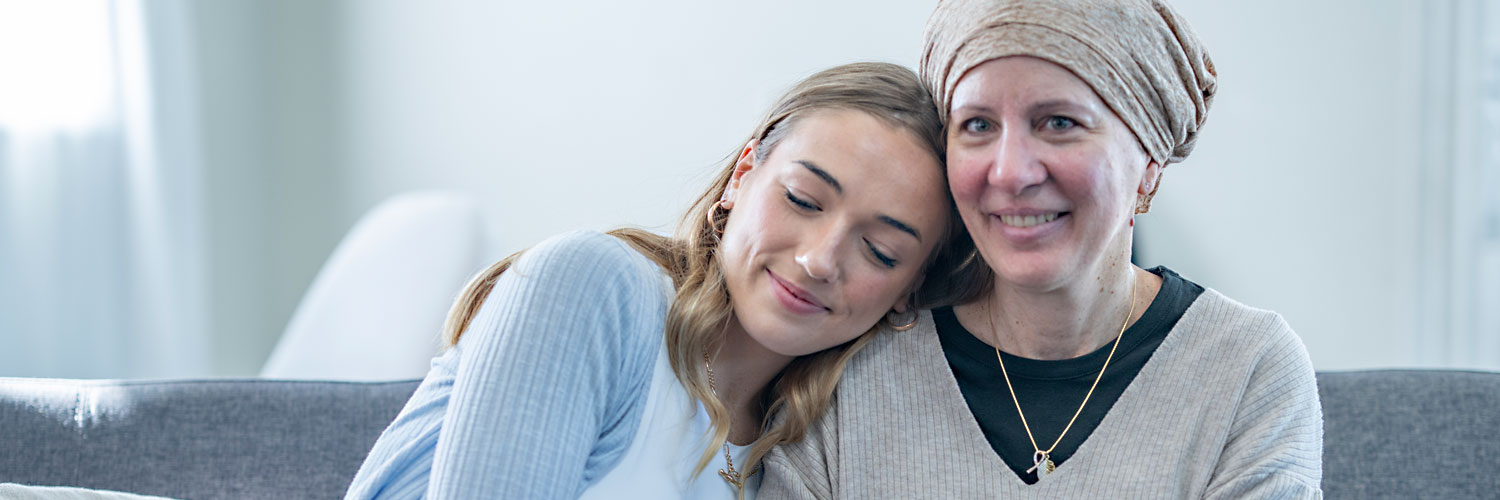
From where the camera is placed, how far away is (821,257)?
117 cm

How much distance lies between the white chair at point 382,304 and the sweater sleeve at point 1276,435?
5.54ft

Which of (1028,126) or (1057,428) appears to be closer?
(1028,126)

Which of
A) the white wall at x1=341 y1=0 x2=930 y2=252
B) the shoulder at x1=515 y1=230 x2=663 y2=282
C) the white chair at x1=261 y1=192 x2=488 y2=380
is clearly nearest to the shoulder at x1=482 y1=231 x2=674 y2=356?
the shoulder at x1=515 y1=230 x2=663 y2=282

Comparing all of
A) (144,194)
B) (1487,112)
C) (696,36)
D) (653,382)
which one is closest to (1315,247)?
(1487,112)

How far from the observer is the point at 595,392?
1.10 meters

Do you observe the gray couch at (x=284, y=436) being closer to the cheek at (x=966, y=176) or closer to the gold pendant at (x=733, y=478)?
the gold pendant at (x=733, y=478)

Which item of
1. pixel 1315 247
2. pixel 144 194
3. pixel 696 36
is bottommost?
pixel 144 194

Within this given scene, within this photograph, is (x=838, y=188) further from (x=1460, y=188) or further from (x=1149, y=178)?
(x=1460, y=188)

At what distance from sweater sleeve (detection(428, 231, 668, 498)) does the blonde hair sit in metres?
0.07

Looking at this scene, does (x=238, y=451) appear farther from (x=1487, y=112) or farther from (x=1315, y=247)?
(x=1487, y=112)

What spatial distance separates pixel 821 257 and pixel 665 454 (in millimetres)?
274

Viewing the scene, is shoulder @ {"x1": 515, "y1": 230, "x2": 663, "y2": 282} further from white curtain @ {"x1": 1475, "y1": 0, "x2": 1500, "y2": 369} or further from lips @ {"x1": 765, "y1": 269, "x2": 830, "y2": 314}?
white curtain @ {"x1": 1475, "y1": 0, "x2": 1500, "y2": 369}

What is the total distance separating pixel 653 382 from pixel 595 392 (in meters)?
0.11

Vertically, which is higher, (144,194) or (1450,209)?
(1450,209)
